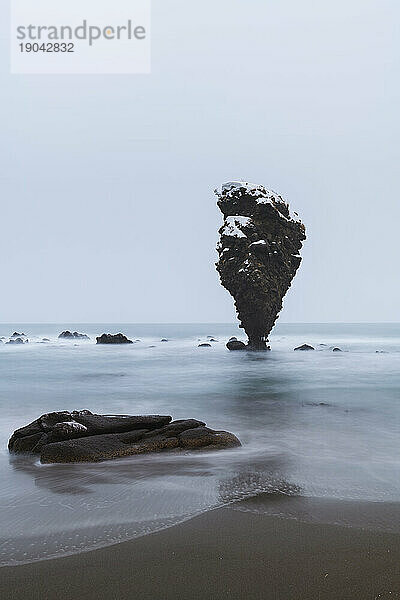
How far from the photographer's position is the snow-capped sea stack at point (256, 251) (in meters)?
43.9

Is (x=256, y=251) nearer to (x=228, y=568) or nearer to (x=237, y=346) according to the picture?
(x=237, y=346)

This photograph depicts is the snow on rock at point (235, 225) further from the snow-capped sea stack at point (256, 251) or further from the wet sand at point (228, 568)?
the wet sand at point (228, 568)

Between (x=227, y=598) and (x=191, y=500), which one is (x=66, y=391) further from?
(x=227, y=598)

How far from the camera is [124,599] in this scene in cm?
415

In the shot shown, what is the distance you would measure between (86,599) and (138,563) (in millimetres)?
752

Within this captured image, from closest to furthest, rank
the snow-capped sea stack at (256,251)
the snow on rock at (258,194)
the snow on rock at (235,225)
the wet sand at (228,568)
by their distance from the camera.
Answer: the wet sand at (228,568) < the snow-capped sea stack at (256,251) < the snow on rock at (235,225) < the snow on rock at (258,194)

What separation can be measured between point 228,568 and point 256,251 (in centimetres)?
4037

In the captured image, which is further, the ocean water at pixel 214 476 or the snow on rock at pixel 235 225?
the snow on rock at pixel 235 225

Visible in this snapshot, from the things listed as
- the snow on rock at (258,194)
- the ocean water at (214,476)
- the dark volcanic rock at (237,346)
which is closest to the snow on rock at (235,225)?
the snow on rock at (258,194)

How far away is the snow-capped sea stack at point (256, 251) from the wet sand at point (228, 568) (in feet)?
126

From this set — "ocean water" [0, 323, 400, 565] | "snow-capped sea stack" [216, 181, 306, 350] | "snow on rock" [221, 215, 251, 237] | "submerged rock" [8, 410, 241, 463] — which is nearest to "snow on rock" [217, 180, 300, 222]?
"snow-capped sea stack" [216, 181, 306, 350]

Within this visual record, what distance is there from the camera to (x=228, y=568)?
466cm

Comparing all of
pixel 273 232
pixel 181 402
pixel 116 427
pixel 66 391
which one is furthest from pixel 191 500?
pixel 273 232

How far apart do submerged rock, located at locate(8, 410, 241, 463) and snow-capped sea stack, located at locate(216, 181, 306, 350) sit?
3323 centimetres
